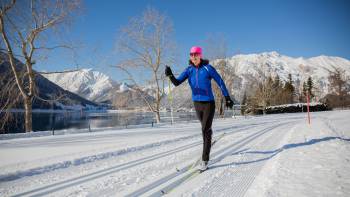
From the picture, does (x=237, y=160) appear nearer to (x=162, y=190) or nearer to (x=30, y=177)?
(x=162, y=190)

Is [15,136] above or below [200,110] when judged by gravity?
below

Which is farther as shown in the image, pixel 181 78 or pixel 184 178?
pixel 181 78

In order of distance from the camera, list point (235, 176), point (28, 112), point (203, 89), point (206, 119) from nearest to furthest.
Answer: point (235, 176) → point (206, 119) → point (203, 89) → point (28, 112)

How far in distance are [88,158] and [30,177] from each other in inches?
67.5

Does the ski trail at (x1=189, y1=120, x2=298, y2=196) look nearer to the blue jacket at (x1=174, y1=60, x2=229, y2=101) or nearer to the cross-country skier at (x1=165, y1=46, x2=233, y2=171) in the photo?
the cross-country skier at (x1=165, y1=46, x2=233, y2=171)

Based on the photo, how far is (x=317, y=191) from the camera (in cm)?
276

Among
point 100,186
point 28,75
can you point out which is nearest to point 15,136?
point 28,75

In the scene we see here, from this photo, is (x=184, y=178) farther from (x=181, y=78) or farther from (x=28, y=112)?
(x=28, y=112)

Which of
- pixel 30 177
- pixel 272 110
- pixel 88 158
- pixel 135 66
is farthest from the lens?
pixel 272 110

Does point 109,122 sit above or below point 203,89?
below

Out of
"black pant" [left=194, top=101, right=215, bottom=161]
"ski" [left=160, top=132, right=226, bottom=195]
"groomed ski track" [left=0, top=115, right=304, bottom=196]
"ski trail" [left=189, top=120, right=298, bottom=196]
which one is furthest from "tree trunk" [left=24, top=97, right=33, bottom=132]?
"ski trail" [left=189, top=120, right=298, bottom=196]

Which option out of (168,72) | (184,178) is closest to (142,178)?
(184,178)

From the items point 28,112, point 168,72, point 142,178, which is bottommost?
point 142,178

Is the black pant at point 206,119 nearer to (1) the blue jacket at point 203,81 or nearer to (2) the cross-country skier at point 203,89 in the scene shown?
(2) the cross-country skier at point 203,89
